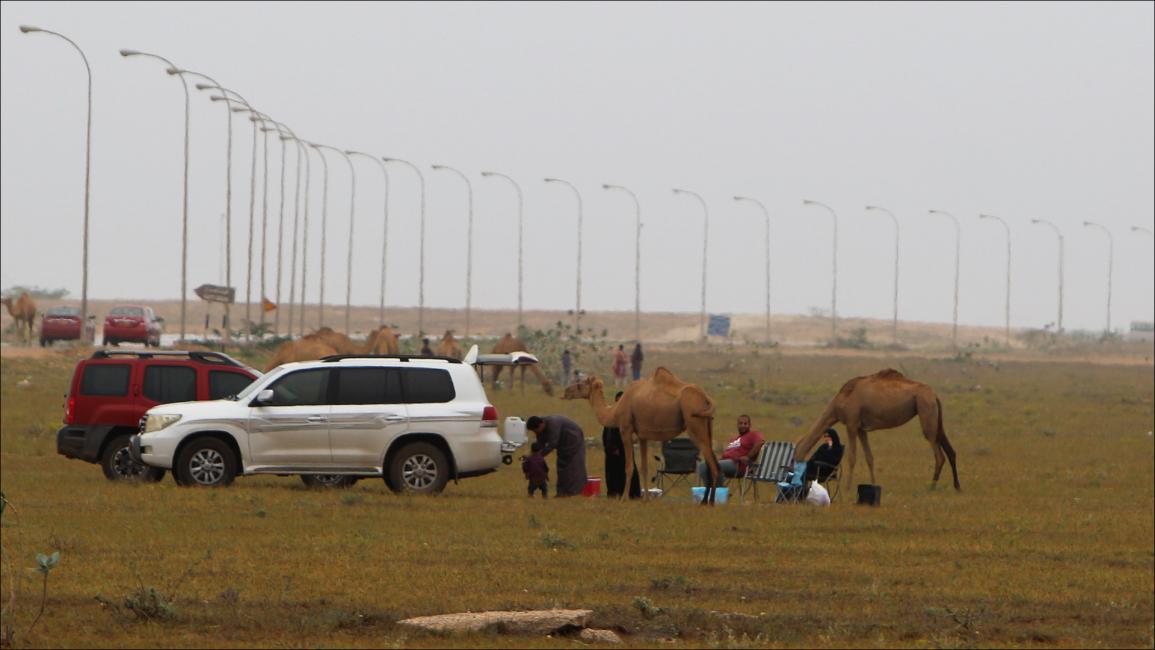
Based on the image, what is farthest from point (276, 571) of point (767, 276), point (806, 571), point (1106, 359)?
point (1106, 359)

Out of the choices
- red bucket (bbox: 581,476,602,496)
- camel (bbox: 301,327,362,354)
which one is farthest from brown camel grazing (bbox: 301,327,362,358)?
red bucket (bbox: 581,476,602,496)

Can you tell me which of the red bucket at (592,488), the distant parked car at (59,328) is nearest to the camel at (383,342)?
the red bucket at (592,488)

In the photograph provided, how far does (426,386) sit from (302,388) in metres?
1.68

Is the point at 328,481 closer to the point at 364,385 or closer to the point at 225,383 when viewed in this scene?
the point at 225,383

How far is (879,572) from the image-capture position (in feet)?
65.4

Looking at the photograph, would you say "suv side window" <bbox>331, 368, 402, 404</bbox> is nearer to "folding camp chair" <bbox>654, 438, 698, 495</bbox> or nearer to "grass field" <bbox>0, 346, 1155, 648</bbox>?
"grass field" <bbox>0, 346, 1155, 648</bbox>

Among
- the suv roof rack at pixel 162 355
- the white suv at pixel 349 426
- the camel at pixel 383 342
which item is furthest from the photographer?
the camel at pixel 383 342

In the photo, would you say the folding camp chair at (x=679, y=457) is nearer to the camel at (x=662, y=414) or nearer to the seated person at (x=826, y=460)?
the camel at (x=662, y=414)

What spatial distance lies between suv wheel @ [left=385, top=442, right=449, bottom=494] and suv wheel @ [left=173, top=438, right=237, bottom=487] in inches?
88.2

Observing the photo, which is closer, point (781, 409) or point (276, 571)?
point (276, 571)

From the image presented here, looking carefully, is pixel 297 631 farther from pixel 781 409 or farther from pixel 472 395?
pixel 781 409

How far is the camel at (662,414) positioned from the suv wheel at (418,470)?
254 centimetres

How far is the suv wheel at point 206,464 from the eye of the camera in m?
27.3

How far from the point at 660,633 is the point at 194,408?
13553mm
